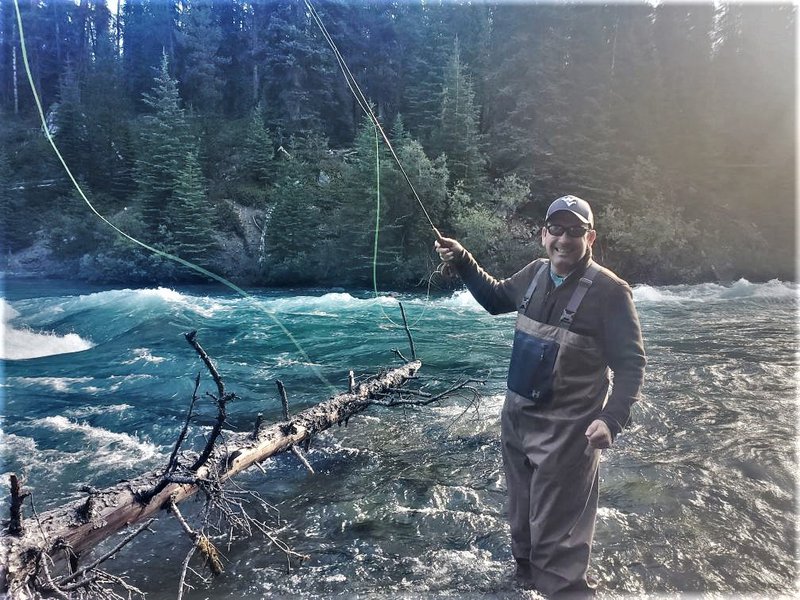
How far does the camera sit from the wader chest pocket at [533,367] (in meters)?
2.63

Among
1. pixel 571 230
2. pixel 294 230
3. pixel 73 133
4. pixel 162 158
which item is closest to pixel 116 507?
pixel 571 230

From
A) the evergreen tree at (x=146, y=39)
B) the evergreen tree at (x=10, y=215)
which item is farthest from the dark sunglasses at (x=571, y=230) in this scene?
the evergreen tree at (x=146, y=39)

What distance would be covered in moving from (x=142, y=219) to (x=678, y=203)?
97.7 feet

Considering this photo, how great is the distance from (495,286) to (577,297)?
0.81m

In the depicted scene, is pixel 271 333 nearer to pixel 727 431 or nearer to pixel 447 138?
pixel 727 431

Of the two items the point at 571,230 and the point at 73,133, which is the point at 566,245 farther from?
the point at 73,133

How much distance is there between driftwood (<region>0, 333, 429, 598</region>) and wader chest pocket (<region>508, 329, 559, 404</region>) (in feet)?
5.27

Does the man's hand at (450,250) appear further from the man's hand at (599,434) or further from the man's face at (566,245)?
the man's hand at (599,434)

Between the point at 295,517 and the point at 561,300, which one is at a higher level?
the point at 561,300

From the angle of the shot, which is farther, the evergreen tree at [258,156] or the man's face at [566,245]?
the evergreen tree at [258,156]

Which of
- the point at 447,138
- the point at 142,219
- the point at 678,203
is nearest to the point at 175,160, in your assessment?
the point at 142,219

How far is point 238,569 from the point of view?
3.29m

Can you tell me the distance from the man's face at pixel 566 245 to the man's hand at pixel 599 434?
0.80 metres

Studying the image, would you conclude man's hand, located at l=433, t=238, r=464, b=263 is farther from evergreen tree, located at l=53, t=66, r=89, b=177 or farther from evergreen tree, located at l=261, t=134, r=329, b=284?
evergreen tree, located at l=53, t=66, r=89, b=177
